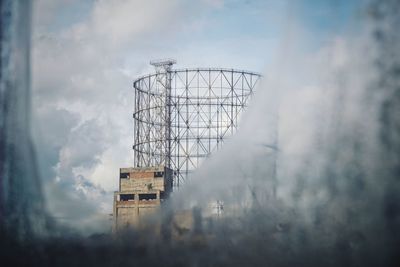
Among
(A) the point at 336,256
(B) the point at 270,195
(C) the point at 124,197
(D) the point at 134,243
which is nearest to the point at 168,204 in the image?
(D) the point at 134,243

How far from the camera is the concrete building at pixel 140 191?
97.4 m

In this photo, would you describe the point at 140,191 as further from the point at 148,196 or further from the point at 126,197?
the point at 126,197

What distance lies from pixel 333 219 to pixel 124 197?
68975mm

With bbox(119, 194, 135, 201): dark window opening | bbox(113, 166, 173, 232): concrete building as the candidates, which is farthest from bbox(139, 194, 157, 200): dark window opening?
bbox(119, 194, 135, 201): dark window opening

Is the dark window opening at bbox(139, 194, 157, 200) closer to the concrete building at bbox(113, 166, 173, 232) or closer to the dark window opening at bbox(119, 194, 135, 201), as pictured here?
the concrete building at bbox(113, 166, 173, 232)

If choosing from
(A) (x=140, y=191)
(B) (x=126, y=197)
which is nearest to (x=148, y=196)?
(A) (x=140, y=191)

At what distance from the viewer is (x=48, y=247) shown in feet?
147

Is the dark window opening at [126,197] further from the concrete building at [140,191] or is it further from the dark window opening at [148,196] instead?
the dark window opening at [148,196]

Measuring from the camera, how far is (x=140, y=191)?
9969 cm

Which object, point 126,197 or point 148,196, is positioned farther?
point 126,197

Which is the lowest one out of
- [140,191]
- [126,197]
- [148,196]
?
[126,197]

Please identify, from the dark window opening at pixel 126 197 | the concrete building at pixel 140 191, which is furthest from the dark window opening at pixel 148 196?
the dark window opening at pixel 126 197

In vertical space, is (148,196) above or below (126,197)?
above

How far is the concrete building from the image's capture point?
97375 millimetres
